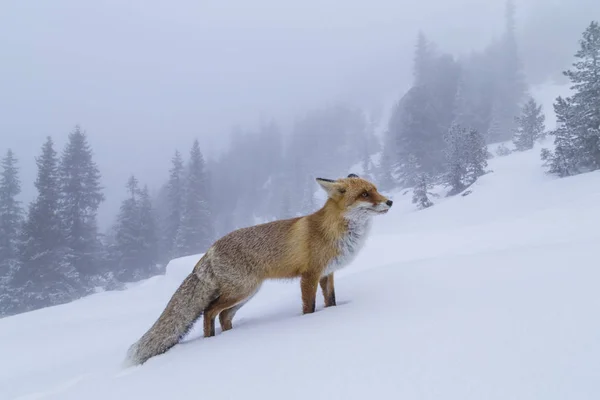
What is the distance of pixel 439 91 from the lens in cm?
6366

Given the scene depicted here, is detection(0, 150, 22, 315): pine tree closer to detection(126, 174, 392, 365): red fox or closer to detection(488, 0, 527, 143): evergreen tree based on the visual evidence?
detection(126, 174, 392, 365): red fox

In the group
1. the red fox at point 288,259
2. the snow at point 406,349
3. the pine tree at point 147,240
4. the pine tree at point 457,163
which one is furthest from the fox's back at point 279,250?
the pine tree at point 147,240

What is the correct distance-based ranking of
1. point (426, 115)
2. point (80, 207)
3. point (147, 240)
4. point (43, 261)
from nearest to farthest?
point (43, 261) < point (80, 207) < point (147, 240) < point (426, 115)

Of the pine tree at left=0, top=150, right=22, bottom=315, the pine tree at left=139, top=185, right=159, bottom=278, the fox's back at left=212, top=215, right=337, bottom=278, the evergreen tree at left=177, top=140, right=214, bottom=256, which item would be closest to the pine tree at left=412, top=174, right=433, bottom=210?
the evergreen tree at left=177, top=140, right=214, bottom=256

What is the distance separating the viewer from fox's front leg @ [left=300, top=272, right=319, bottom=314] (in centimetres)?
390

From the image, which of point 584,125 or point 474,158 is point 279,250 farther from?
point 474,158

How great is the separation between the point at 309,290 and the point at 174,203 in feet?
153

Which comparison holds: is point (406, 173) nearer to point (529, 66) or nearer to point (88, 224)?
point (88, 224)

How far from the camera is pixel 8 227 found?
34.5 meters

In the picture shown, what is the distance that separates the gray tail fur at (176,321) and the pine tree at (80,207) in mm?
35320

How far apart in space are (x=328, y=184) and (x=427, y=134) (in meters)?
58.5

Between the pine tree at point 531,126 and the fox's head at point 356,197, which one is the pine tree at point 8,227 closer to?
the fox's head at point 356,197

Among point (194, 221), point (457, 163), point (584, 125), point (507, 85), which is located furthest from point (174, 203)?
point (507, 85)

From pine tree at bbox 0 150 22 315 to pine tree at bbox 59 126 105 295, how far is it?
181 inches
